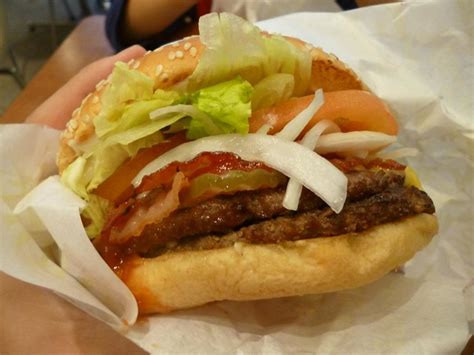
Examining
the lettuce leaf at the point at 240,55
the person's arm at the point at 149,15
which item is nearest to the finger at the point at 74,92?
the lettuce leaf at the point at 240,55

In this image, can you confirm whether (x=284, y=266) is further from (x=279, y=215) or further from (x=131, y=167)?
(x=131, y=167)

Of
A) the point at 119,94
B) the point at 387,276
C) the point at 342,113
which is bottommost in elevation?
the point at 387,276

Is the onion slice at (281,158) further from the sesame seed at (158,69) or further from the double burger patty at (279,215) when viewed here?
the sesame seed at (158,69)

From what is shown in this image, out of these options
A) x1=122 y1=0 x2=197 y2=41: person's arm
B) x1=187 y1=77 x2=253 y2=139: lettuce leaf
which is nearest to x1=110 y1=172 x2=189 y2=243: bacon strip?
x1=187 y1=77 x2=253 y2=139: lettuce leaf

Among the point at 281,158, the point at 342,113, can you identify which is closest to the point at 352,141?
the point at 342,113

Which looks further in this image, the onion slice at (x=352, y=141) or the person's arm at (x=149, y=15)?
the person's arm at (x=149, y=15)

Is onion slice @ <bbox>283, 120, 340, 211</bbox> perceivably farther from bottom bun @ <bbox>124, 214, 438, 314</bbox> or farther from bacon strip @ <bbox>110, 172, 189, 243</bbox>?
bacon strip @ <bbox>110, 172, 189, 243</bbox>
